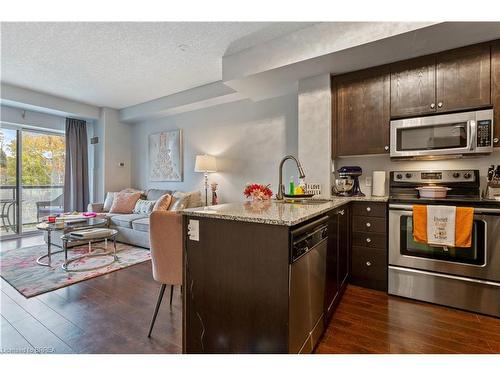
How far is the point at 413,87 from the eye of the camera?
2557 mm

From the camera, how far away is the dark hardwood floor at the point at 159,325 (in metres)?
1.69

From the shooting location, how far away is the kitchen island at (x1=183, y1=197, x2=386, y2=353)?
1241 millimetres

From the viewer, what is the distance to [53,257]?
3623 millimetres

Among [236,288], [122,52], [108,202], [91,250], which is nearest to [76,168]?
[108,202]

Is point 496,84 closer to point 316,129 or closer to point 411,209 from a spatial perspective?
point 411,209

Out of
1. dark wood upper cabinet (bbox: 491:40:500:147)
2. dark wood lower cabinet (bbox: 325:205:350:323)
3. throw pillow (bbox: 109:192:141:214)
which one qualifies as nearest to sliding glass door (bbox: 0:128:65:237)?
throw pillow (bbox: 109:192:141:214)

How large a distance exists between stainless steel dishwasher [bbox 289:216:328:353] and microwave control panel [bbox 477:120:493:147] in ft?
5.77

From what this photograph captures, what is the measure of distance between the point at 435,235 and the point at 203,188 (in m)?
3.65

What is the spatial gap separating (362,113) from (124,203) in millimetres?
4424

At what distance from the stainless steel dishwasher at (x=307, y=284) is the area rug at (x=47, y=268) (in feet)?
8.38
